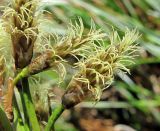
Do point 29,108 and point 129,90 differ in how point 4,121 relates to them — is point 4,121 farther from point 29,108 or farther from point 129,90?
point 129,90

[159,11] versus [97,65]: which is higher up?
[97,65]

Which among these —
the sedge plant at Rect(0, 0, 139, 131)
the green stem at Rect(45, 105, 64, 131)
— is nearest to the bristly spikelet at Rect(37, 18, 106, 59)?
the sedge plant at Rect(0, 0, 139, 131)

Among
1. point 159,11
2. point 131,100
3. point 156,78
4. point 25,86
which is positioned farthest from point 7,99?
point 156,78

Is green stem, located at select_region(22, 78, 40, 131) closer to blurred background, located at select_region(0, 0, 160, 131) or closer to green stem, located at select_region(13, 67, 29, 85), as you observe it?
green stem, located at select_region(13, 67, 29, 85)

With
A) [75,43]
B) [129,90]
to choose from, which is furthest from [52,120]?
[129,90]

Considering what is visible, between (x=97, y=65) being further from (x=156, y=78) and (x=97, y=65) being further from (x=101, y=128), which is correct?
(x=156, y=78)

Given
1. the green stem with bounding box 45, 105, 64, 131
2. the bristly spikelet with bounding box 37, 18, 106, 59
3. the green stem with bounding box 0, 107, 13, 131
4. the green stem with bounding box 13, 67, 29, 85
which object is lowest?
the green stem with bounding box 45, 105, 64, 131

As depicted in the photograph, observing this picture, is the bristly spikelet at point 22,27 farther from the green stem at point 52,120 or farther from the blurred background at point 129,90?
the blurred background at point 129,90
